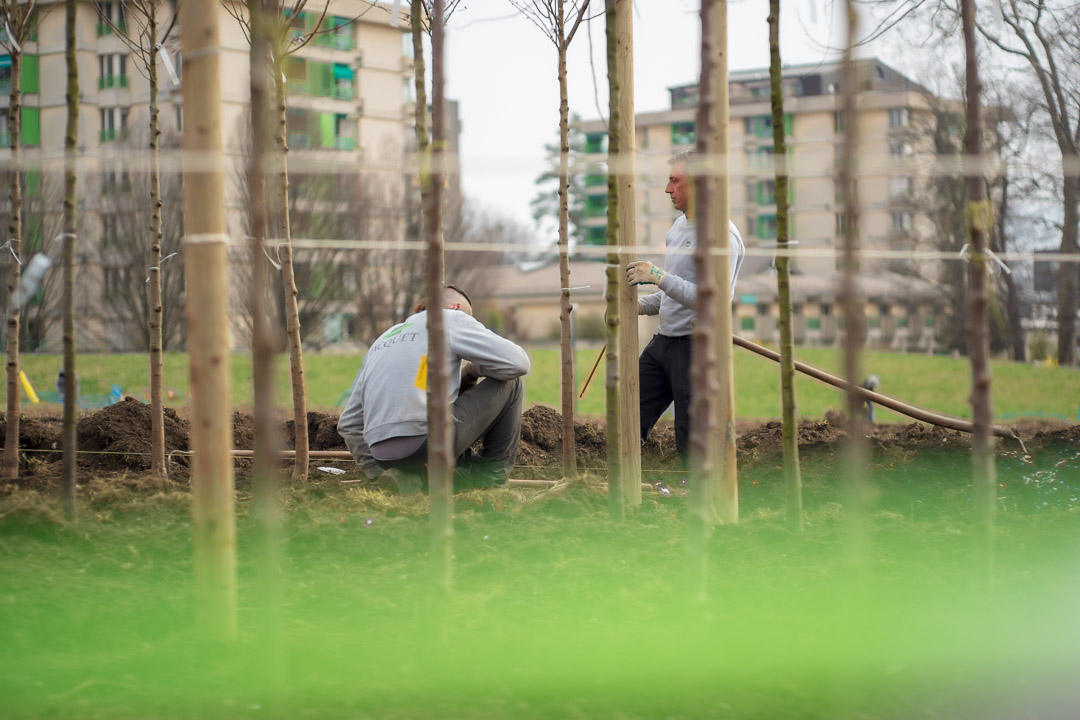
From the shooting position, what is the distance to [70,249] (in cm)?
303

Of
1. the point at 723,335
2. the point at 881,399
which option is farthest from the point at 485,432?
the point at 881,399

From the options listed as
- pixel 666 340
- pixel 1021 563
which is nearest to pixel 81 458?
pixel 666 340

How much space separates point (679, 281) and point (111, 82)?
19016mm

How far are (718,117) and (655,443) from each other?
2.90 m

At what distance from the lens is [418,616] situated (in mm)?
2404

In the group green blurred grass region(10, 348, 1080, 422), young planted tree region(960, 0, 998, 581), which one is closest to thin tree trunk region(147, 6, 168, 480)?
young planted tree region(960, 0, 998, 581)

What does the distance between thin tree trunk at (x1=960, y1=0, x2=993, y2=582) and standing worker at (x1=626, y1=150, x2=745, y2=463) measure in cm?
130

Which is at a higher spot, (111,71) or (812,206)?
(111,71)

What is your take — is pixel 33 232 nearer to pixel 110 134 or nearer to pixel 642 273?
pixel 110 134

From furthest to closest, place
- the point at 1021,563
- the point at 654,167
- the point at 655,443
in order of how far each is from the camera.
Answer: the point at 655,443 → the point at 654,167 → the point at 1021,563

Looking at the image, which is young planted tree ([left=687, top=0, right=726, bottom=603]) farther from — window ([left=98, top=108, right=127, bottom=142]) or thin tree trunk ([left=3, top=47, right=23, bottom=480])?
window ([left=98, top=108, right=127, bottom=142])

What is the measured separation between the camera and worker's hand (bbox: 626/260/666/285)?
3369mm

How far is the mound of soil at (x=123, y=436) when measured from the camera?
502 centimetres

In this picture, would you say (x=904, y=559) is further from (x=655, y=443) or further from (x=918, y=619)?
(x=655, y=443)
